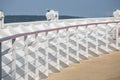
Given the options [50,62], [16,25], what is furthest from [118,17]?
[50,62]

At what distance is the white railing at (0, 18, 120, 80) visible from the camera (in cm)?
666

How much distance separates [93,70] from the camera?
8492 millimetres

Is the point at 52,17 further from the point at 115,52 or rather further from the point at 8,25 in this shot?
the point at 115,52

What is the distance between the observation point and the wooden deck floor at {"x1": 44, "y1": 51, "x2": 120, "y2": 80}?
7609 millimetres

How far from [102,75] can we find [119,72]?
1.62ft

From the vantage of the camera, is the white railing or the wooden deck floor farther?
the wooden deck floor

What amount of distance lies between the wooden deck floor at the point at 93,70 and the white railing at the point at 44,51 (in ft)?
0.86

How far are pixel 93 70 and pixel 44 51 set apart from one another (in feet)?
8.09

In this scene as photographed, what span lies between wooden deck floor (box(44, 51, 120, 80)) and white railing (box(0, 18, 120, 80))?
0.26m

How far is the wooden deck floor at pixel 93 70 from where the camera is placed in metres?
7.61

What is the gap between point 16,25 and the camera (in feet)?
45.3

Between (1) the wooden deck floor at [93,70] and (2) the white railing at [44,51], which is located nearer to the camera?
(2) the white railing at [44,51]

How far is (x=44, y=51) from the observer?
1060 cm

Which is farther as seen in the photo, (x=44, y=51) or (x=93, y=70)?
(x=44, y=51)
